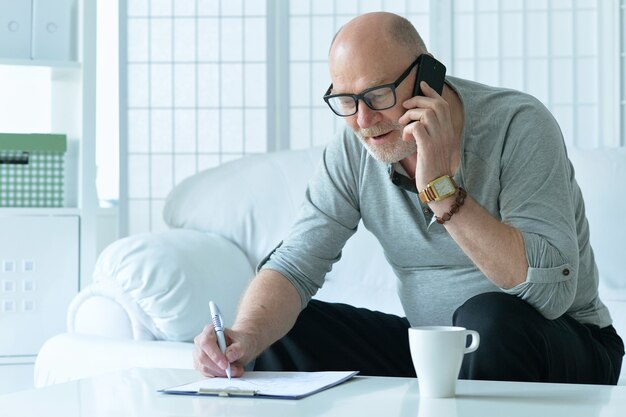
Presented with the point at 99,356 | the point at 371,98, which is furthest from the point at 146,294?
the point at 371,98

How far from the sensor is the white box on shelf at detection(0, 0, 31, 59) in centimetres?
300

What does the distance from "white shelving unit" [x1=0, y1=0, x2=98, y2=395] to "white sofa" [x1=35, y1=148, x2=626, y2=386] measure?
32cm

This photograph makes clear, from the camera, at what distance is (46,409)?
1136 millimetres

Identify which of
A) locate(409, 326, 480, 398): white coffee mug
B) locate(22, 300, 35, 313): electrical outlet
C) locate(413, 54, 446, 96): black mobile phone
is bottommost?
locate(22, 300, 35, 313): electrical outlet

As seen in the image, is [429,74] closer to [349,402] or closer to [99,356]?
[349,402]

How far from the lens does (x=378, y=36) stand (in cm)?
167

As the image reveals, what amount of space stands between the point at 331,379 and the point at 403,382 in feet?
0.34

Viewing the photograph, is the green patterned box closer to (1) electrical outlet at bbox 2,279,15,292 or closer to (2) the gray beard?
(1) electrical outlet at bbox 2,279,15,292

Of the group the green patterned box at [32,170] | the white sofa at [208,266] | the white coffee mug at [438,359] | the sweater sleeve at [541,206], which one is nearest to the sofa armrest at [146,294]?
the white sofa at [208,266]

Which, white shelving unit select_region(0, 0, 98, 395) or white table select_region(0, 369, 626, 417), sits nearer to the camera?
white table select_region(0, 369, 626, 417)

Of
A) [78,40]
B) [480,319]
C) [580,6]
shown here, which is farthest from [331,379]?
[580,6]

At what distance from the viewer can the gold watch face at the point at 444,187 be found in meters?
1.55

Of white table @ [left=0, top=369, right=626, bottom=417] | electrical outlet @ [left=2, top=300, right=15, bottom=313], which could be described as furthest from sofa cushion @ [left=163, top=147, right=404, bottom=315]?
white table @ [left=0, top=369, right=626, bottom=417]

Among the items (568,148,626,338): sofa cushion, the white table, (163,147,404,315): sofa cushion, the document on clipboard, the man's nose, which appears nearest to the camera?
the white table
